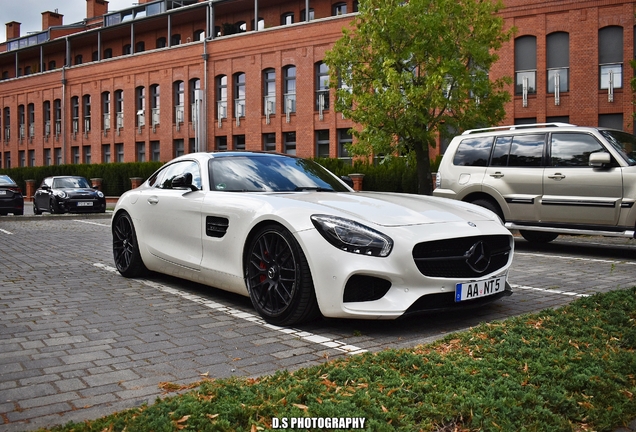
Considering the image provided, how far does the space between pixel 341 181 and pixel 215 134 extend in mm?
35263

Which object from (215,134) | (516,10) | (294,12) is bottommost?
(215,134)

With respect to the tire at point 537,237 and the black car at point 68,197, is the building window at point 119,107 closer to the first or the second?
the black car at point 68,197

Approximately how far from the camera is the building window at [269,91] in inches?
1537

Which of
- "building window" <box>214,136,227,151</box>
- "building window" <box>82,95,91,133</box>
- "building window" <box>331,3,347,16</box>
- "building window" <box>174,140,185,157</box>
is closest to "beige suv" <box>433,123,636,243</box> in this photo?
"building window" <box>331,3,347,16</box>

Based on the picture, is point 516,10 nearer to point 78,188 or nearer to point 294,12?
point 294,12

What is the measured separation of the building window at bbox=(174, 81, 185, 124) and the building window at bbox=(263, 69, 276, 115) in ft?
21.5

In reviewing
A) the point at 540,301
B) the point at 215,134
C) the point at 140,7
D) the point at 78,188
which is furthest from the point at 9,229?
the point at 140,7

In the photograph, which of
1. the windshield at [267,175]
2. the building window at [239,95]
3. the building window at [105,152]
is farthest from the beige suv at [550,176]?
the building window at [105,152]

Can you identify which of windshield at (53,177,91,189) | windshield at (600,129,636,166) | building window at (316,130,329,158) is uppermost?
building window at (316,130,329,158)

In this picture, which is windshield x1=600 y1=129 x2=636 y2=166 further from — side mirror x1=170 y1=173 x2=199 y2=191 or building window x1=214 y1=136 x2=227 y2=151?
building window x1=214 y1=136 x2=227 y2=151

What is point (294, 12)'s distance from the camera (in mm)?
41938

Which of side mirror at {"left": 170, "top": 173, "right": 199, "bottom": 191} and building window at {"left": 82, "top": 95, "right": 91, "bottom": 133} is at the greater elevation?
building window at {"left": 82, "top": 95, "right": 91, "bottom": 133}

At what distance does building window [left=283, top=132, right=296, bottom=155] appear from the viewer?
3834 centimetres

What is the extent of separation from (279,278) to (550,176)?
7036 millimetres
